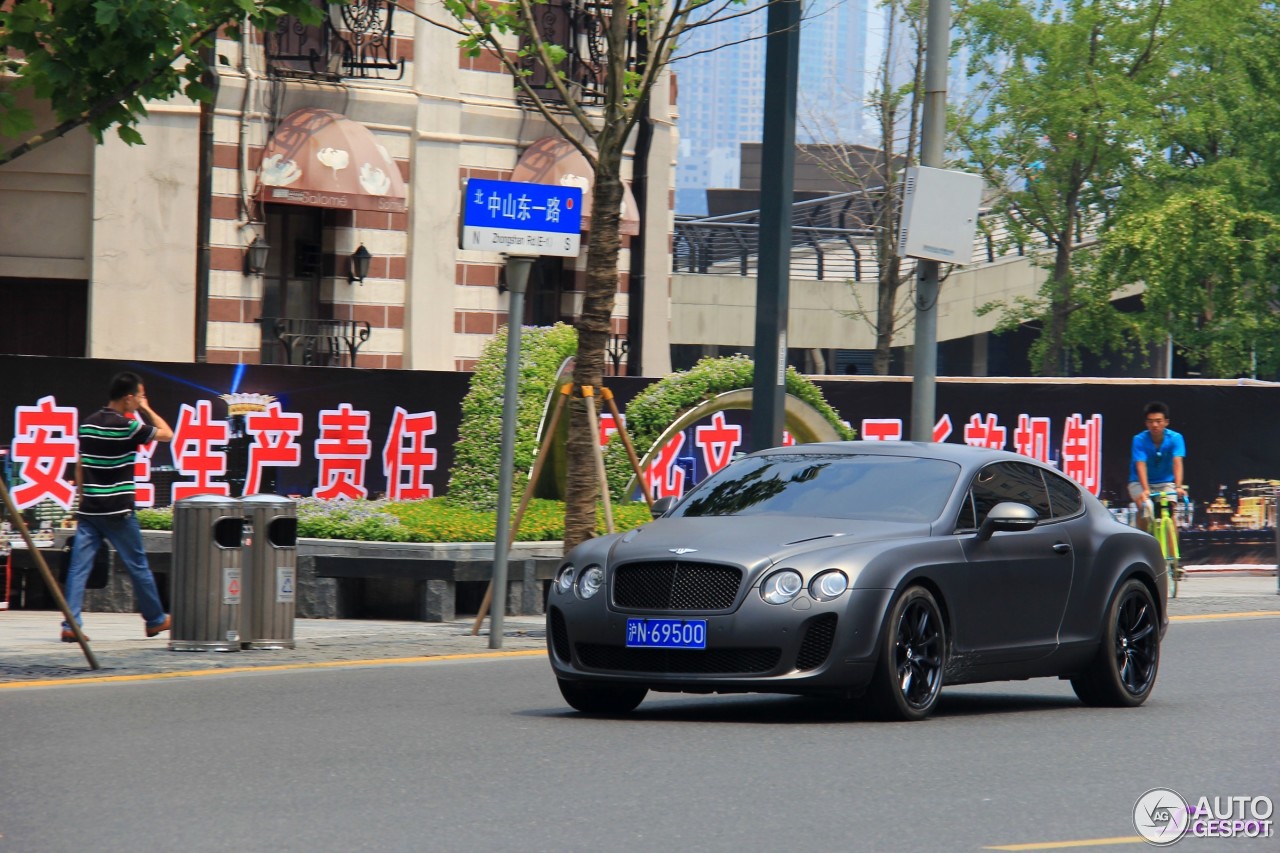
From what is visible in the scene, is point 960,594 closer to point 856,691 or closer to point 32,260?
point 856,691

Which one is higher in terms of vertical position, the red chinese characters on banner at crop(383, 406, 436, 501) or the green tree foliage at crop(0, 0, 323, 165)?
the green tree foliage at crop(0, 0, 323, 165)

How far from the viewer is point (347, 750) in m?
8.85

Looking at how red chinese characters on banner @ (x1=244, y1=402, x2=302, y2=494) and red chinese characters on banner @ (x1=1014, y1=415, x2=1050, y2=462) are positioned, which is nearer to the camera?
red chinese characters on banner @ (x1=244, y1=402, x2=302, y2=494)

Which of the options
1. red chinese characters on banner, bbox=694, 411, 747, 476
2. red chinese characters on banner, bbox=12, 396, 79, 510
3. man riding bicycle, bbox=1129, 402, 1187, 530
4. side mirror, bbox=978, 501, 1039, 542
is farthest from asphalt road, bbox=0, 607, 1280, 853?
red chinese characters on banner, bbox=694, 411, 747, 476

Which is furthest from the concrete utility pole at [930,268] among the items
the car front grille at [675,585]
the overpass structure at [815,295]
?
the overpass structure at [815,295]

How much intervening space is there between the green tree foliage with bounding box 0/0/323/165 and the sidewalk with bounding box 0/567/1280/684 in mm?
3206

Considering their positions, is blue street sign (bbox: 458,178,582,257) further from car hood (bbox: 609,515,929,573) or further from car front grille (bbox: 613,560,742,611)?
car front grille (bbox: 613,560,742,611)

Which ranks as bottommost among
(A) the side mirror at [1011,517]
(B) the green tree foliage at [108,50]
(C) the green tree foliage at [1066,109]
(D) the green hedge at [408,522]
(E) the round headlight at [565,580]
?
(D) the green hedge at [408,522]

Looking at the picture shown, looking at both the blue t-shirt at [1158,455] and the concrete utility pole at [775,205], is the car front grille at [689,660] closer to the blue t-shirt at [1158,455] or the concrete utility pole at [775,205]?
the concrete utility pole at [775,205]

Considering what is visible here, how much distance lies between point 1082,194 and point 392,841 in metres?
33.0

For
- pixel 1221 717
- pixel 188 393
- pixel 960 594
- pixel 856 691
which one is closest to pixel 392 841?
pixel 856 691

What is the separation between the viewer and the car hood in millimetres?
9664

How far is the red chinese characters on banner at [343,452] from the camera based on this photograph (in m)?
19.1

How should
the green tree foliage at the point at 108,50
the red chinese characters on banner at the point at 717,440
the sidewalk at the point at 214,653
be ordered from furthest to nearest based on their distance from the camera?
the red chinese characters on banner at the point at 717,440
the sidewalk at the point at 214,653
the green tree foliage at the point at 108,50
